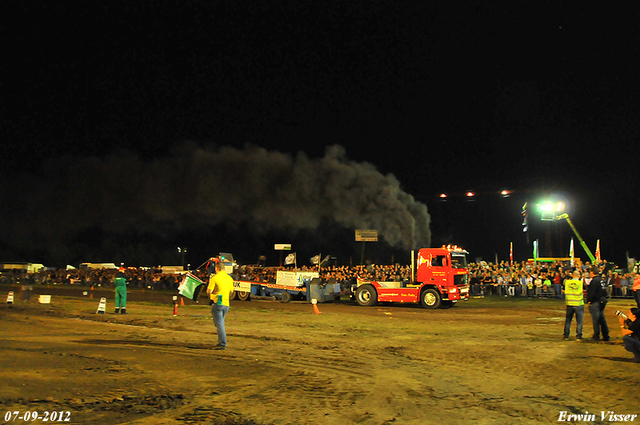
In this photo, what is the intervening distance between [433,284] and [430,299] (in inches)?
28.2

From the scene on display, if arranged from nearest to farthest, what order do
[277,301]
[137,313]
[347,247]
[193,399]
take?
1. [193,399]
2. [137,313]
3. [277,301]
4. [347,247]

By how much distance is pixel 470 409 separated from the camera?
18.5 ft

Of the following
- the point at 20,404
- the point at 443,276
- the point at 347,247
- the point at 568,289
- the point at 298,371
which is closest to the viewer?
the point at 20,404

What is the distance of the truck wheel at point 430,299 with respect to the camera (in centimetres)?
2125

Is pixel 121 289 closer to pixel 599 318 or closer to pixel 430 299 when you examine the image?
pixel 430 299

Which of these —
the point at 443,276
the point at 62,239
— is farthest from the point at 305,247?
the point at 443,276

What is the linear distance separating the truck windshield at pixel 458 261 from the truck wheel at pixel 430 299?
1583mm

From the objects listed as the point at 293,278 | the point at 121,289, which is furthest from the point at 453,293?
the point at 121,289

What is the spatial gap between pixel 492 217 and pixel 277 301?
50.1 meters

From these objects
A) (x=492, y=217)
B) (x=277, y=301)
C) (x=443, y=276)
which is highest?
(x=492, y=217)

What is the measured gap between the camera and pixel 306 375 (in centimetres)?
734

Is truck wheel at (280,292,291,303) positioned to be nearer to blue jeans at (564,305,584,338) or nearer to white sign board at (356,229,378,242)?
blue jeans at (564,305,584,338)

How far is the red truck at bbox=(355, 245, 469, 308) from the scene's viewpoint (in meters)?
21.3

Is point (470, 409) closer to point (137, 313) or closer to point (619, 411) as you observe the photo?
point (619, 411)
